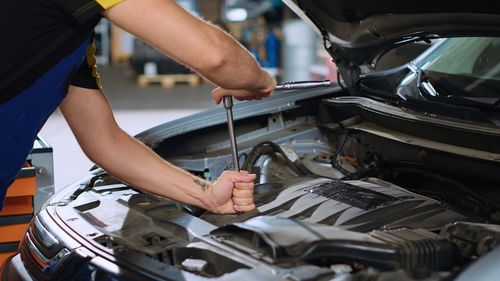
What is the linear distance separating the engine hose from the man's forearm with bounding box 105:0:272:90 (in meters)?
0.82

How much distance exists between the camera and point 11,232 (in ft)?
9.69

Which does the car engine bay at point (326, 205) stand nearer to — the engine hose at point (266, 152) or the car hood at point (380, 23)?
the engine hose at point (266, 152)

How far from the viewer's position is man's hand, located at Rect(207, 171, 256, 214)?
6.93ft

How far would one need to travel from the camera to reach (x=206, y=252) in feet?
5.85

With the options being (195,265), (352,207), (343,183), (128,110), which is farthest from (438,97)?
(128,110)

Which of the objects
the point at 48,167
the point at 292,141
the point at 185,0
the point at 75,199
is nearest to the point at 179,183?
the point at 75,199

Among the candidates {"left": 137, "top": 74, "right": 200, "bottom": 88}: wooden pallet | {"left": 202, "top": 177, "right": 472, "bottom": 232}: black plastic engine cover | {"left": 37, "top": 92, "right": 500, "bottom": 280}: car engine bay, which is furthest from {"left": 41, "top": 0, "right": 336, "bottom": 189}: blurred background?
{"left": 202, "top": 177, "right": 472, "bottom": 232}: black plastic engine cover

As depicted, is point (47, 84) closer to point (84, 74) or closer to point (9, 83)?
point (9, 83)

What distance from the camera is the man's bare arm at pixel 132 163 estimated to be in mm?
2141

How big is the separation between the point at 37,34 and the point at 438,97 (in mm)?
1457

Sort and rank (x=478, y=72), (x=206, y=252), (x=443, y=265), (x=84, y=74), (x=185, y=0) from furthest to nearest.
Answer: (x=185, y=0) < (x=478, y=72) < (x=84, y=74) < (x=206, y=252) < (x=443, y=265)

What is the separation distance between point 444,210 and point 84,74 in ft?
3.82

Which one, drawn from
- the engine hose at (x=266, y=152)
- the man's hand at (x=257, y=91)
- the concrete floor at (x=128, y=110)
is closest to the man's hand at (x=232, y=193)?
the man's hand at (x=257, y=91)

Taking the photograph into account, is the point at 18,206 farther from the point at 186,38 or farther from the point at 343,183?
the point at 186,38
